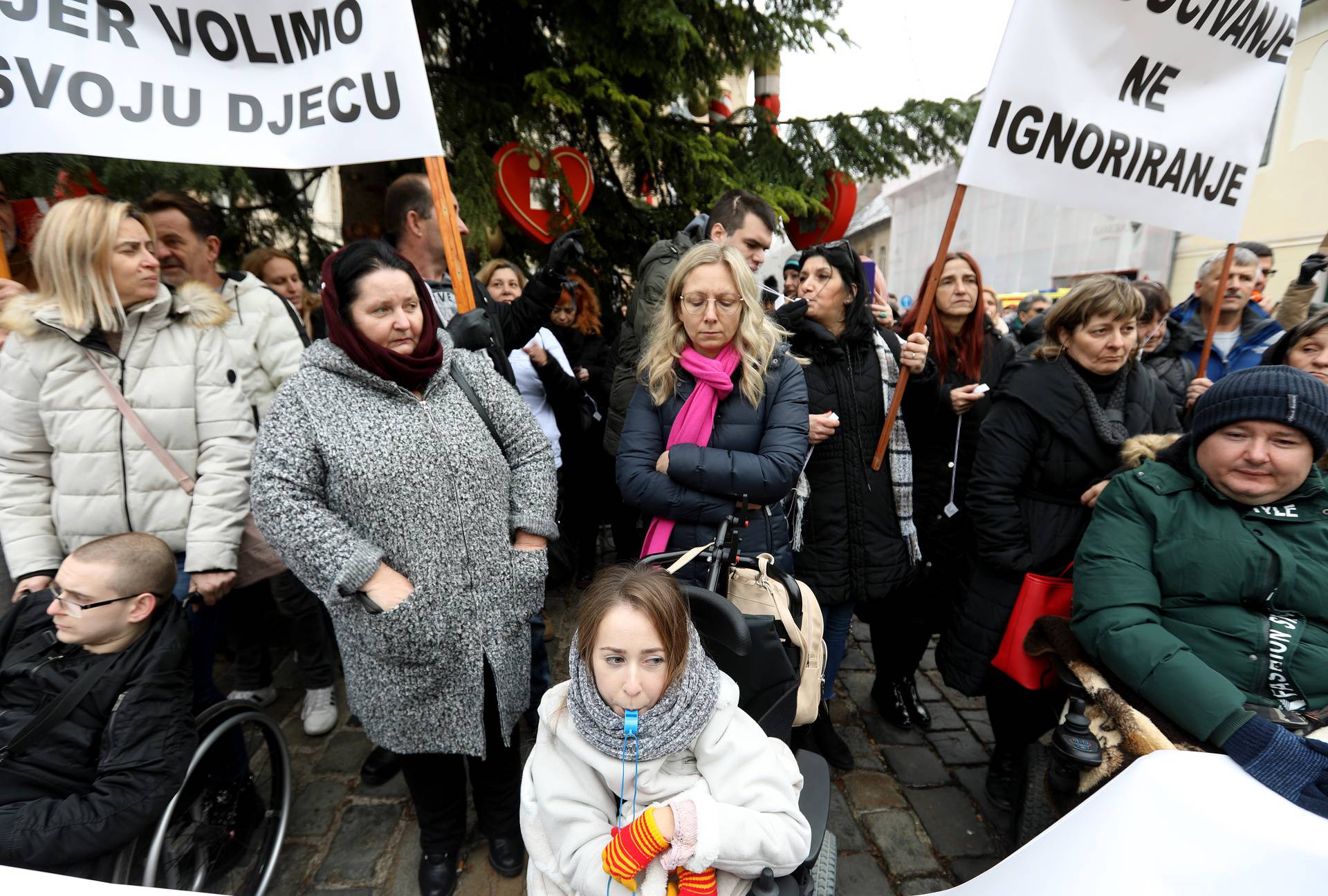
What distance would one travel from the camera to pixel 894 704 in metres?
3.20

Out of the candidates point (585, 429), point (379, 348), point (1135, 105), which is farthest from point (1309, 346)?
point (585, 429)

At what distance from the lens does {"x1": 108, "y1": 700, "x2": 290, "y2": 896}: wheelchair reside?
1784 mm

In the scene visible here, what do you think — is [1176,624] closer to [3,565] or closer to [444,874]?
[444,874]

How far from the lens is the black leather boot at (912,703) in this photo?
125 inches

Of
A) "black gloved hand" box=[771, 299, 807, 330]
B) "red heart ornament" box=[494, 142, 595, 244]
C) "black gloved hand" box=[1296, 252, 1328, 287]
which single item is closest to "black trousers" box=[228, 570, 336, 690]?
"black gloved hand" box=[771, 299, 807, 330]

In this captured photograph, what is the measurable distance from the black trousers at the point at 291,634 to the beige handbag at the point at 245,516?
0.67 metres

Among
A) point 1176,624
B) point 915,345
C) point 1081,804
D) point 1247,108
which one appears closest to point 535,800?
point 1081,804

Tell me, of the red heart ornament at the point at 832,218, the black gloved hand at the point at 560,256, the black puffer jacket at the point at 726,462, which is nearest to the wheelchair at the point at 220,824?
the black puffer jacket at the point at 726,462

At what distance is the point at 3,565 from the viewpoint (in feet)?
7.50

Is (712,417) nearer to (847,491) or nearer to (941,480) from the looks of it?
(847,491)

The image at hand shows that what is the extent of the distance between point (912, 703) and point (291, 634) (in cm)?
324

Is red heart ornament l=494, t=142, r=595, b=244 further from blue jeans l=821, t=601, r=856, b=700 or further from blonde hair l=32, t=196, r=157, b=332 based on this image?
blue jeans l=821, t=601, r=856, b=700

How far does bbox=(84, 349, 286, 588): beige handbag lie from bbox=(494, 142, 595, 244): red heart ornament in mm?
2816

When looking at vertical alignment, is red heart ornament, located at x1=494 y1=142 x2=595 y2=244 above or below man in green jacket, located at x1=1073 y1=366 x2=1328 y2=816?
above
